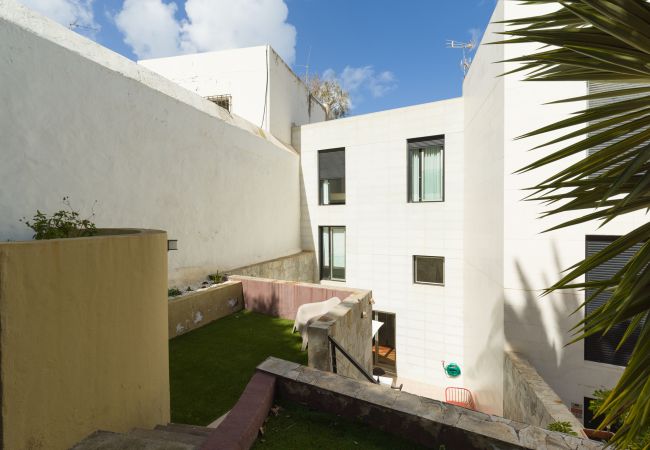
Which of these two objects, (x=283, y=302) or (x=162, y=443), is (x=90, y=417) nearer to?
(x=162, y=443)

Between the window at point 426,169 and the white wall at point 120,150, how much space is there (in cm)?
522

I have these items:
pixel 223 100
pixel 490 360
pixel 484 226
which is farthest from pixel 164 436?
pixel 223 100

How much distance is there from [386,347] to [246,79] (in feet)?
37.2

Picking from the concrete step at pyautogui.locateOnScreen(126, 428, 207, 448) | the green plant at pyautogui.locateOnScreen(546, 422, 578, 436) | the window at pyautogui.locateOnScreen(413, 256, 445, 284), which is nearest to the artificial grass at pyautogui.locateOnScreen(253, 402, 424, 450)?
the concrete step at pyautogui.locateOnScreen(126, 428, 207, 448)

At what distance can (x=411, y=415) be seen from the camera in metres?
2.49

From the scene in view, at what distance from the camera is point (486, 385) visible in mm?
6785

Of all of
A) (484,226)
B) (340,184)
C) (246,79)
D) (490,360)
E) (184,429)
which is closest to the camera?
(184,429)

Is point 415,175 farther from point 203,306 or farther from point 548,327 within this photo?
point 203,306

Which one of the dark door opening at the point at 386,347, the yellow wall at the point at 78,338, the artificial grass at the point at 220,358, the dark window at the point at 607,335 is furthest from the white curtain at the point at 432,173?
the yellow wall at the point at 78,338

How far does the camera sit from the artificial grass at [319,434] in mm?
2486

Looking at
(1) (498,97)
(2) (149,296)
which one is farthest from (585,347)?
(2) (149,296)

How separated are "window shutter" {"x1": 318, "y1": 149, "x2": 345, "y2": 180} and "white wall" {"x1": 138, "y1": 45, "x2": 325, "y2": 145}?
64.4 inches

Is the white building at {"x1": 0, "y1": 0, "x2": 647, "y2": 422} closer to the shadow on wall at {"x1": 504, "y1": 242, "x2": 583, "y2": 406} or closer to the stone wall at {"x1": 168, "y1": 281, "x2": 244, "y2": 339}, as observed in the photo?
the shadow on wall at {"x1": 504, "y1": 242, "x2": 583, "y2": 406}

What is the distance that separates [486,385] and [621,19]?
24.6 feet
